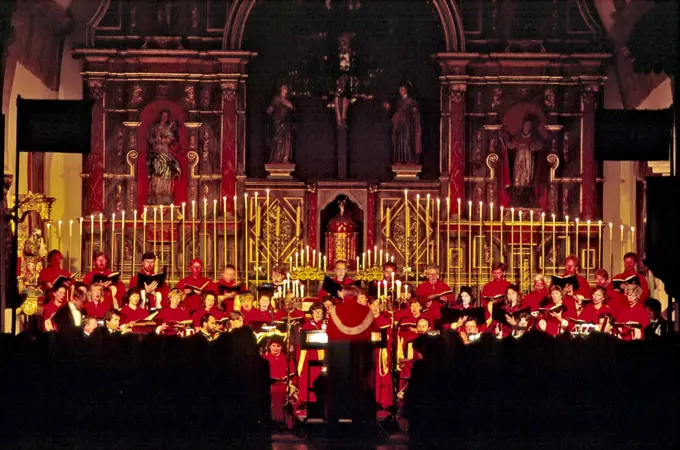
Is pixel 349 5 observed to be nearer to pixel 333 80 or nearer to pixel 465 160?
pixel 333 80

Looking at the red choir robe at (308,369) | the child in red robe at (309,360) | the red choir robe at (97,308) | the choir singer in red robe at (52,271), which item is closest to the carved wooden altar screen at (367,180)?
the choir singer in red robe at (52,271)

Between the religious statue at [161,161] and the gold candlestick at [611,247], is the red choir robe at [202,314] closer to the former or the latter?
the religious statue at [161,161]

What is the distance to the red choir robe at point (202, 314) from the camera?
17078mm

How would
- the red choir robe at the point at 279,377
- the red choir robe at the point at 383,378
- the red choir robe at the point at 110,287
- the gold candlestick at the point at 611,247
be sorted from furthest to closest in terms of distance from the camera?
the gold candlestick at the point at 611,247, the red choir robe at the point at 110,287, the red choir robe at the point at 279,377, the red choir robe at the point at 383,378

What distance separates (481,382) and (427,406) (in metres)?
0.49

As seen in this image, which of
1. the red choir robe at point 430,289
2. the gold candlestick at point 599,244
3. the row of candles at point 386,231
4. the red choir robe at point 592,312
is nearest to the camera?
the red choir robe at point 592,312

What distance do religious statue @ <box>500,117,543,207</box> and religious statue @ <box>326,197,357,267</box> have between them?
7.45 ft

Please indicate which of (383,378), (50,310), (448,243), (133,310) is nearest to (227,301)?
(133,310)

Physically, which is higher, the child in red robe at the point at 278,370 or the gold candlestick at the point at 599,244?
the gold candlestick at the point at 599,244

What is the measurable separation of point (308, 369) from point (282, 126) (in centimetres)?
817

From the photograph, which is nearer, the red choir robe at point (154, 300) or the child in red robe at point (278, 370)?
the child in red robe at point (278, 370)

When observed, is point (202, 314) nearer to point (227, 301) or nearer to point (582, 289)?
point (227, 301)

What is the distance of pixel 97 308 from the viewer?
58.6 ft

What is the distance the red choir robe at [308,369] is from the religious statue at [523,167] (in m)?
6.97
